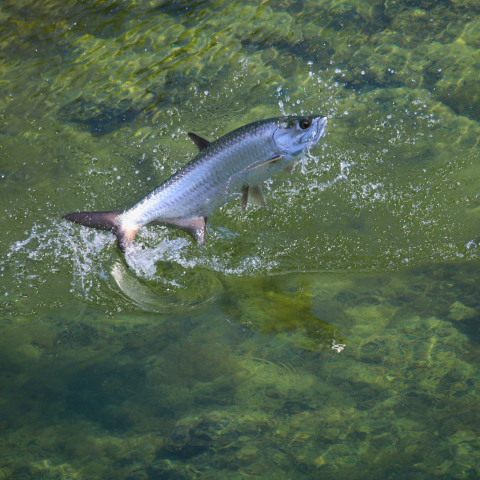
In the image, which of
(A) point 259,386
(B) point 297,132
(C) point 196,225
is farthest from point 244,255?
(B) point 297,132

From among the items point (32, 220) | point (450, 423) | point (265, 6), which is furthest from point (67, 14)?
point (450, 423)

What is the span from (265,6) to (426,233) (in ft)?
15.5

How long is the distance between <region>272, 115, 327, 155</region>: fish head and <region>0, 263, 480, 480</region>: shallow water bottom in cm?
152

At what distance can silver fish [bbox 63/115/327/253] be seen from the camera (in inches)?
139

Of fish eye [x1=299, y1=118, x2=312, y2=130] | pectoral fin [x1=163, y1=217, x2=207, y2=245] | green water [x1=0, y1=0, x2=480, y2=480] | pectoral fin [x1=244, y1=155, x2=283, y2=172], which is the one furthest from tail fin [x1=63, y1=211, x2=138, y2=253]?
fish eye [x1=299, y1=118, x2=312, y2=130]

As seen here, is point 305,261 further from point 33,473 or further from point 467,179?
point 33,473

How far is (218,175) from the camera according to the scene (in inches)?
143

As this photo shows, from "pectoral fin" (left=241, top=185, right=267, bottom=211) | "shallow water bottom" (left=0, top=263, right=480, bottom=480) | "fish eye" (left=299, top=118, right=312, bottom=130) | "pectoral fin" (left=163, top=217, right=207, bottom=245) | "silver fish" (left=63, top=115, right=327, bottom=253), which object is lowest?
"shallow water bottom" (left=0, top=263, right=480, bottom=480)

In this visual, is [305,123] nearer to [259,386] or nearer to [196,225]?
[196,225]

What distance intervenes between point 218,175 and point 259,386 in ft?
5.79

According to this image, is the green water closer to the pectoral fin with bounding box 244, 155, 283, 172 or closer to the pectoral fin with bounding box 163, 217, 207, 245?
the pectoral fin with bounding box 163, 217, 207, 245

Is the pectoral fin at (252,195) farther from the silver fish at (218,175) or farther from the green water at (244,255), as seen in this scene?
the green water at (244,255)

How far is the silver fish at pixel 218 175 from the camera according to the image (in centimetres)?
353

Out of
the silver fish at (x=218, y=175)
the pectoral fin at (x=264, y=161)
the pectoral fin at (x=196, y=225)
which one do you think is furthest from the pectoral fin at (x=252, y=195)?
the pectoral fin at (x=196, y=225)
